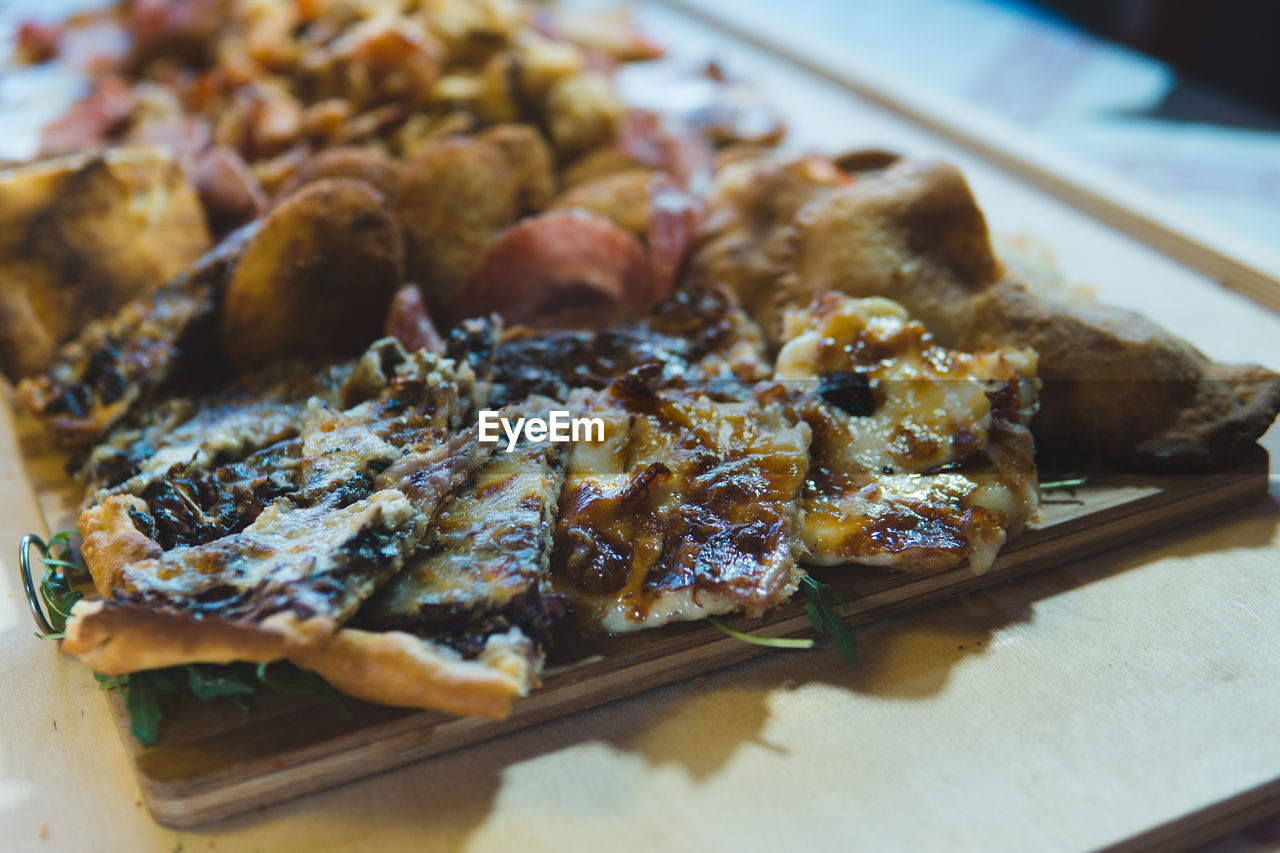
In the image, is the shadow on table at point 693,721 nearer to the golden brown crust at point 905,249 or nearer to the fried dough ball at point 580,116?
the golden brown crust at point 905,249

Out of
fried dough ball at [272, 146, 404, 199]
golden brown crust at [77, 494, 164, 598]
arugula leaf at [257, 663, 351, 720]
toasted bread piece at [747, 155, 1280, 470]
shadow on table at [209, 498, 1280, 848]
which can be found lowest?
shadow on table at [209, 498, 1280, 848]

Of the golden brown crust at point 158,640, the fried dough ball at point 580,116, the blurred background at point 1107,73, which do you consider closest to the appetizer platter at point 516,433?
the golden brown crust at point 158,640

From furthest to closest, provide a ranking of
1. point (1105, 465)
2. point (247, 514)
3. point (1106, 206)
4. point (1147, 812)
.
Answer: point (1106, 206)
point (1105, 465)
point (247, 514)
point (1147, 812)

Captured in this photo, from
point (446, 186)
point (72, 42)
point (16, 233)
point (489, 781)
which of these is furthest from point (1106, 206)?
point (72, 42)

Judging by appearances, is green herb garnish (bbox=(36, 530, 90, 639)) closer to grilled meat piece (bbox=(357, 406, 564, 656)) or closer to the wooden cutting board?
the wooden cutting board

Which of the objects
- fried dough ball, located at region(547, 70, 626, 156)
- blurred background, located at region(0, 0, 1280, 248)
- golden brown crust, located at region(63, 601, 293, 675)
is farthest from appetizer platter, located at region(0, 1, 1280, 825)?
blurred background, located at region(0, 0, 1280, 248)

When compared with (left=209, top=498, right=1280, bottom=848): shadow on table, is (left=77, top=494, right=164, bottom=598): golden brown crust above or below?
above

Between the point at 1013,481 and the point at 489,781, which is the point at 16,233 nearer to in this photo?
the point at 489,781
